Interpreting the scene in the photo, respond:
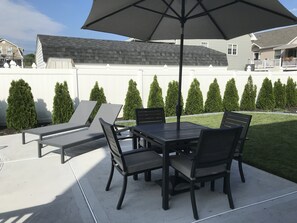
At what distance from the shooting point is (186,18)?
3.96 metres

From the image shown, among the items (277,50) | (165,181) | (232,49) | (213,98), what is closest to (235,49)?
(232,49)

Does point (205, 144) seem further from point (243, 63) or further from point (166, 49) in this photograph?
point (243, 63)

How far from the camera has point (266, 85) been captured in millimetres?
12070

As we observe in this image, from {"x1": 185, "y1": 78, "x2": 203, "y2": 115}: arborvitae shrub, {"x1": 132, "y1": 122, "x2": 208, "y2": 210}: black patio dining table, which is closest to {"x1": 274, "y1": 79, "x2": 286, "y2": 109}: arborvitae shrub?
{"x1": 185, "y1": 78, "x2": 203, "y2": 115}: arborvitae shrub

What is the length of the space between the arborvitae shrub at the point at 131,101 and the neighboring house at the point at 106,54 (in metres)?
4.73

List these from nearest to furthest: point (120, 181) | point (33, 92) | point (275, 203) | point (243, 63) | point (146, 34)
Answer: point (275, 203), point (120, 181), point (146, 34), point (33, 92), point (243, 63)

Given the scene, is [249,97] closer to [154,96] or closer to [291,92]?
[291,92]

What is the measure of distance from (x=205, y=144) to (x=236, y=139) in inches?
17.6

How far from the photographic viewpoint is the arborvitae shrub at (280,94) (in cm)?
1244

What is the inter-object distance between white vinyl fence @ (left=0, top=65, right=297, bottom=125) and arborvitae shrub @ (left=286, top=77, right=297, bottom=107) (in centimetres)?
332

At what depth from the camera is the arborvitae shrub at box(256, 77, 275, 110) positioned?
12070 millimetres

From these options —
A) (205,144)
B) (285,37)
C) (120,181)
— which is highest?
(285,37)

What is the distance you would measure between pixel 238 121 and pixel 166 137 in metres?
1.47

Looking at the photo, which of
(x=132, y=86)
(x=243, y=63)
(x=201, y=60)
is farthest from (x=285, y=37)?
(x=132, y=86)
